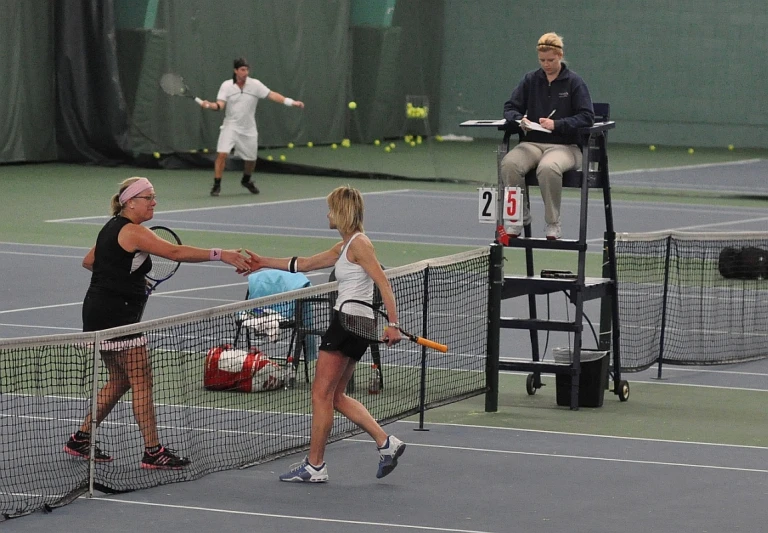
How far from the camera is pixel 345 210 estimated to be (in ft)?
23.5

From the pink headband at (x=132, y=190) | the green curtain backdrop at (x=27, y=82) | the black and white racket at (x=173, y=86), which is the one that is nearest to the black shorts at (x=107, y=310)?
the pink headband at (x=132, y=190)

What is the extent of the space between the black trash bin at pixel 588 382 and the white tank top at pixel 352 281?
2495 millimetres

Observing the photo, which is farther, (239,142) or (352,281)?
(239,142)

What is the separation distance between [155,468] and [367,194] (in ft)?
55.9

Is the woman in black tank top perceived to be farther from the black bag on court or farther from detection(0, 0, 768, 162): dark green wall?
detection(0, 0, 768, 162): dark green wall

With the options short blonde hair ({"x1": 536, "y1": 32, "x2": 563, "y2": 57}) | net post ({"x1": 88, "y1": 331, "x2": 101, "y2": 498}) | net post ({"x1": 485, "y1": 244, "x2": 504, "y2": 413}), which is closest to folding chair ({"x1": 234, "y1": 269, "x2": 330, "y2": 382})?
net post ({"x1": 485, "y1": 244, "x2": 504, "y2": 413})

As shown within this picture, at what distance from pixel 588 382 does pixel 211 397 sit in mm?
2218

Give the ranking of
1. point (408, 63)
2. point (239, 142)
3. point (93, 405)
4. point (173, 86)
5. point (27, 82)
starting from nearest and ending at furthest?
point (93, 405) < point (239, 142) < point (173, 86) < point (27, 82) < point (408, 63)

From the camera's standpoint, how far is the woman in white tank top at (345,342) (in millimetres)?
7168

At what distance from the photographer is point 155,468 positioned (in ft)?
24.0

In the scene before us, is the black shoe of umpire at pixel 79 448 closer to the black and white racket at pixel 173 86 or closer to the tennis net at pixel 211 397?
the tennis net at pixel 211 397

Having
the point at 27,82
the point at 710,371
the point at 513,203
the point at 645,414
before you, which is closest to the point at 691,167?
the point at 27,82

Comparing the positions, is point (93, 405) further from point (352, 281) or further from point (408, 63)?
point (408, 63)

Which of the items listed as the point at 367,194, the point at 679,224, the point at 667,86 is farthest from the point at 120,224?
the point at 667,86
